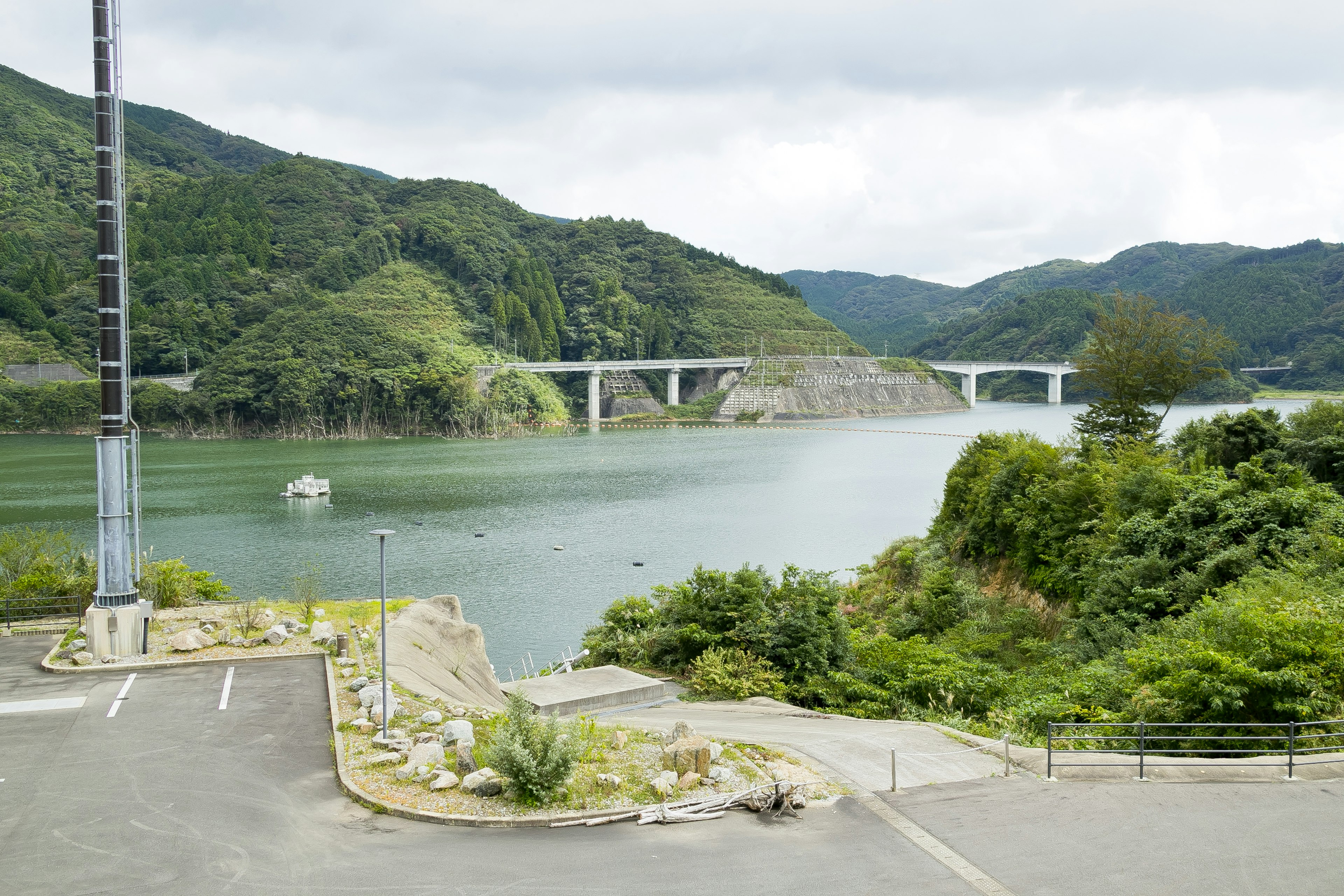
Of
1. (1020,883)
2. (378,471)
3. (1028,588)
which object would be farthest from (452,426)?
(1020,883)

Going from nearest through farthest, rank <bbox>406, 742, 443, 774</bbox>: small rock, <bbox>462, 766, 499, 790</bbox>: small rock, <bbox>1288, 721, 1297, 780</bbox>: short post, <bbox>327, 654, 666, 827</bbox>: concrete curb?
1. <bbox>327, 654, 666, 827</bbox>: concrete curb
2. <bbox>1288, 721, 1297, 780</bbox>: short post
3. <bbox>462, 766, 499, 790</bbox>: small rock
4. <bbox>406, 742, 443, 774</bbox>: small rock

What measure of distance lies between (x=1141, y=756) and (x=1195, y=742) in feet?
7.38

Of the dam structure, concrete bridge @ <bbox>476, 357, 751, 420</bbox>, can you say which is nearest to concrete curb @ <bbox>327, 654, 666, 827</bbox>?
concrete bridge @ <bbox>476, 357, 751, 420</bbox>

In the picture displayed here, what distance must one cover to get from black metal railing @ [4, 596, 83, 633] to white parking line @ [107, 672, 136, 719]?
461cm

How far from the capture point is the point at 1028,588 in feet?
85.6

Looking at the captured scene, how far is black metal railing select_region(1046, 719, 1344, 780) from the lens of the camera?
34.7 ft

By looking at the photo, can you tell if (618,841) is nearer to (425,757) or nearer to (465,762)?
(465,762)

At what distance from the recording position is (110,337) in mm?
16203

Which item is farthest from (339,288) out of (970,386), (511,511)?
(970,386)

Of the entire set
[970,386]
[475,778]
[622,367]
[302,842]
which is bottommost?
[302,842]

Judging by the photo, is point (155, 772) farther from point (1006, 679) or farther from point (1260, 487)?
point (1260, 487)

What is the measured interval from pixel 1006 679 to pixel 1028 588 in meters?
9.66

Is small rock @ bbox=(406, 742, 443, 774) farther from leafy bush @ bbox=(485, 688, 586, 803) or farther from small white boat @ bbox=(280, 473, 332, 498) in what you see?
small white boat @ bbox=(280, 473, 332, 498)

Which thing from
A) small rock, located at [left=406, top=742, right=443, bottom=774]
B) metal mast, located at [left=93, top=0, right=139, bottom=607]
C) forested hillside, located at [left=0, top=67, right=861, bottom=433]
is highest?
forested hillside, located at [left=0, top=67, right=861, bottom=433]
